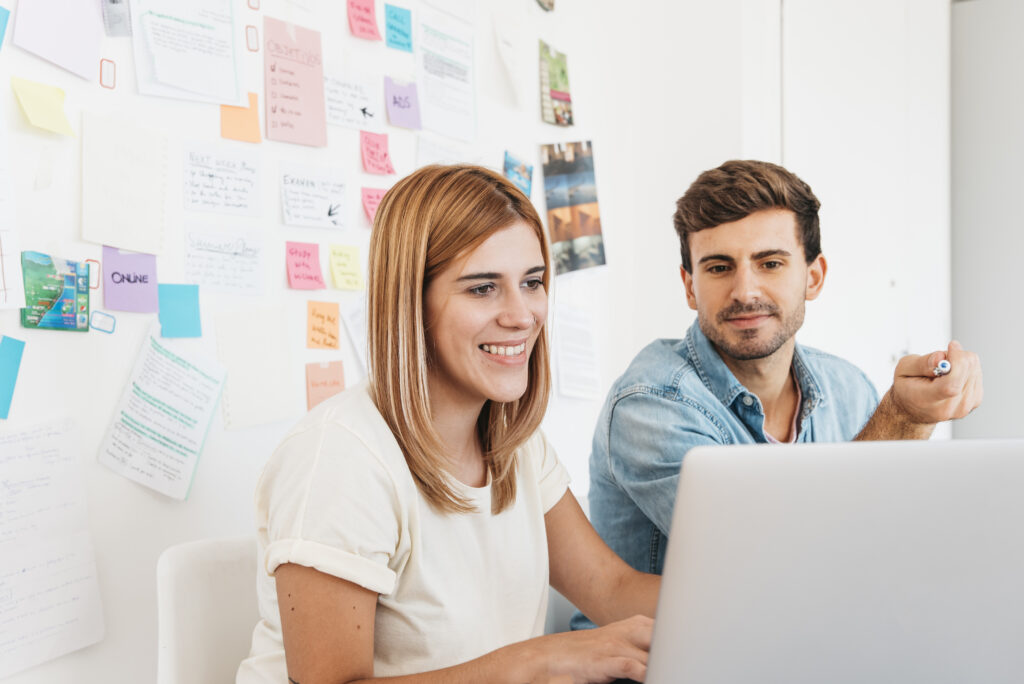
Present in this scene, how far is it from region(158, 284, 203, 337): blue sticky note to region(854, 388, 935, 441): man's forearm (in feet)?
3.32

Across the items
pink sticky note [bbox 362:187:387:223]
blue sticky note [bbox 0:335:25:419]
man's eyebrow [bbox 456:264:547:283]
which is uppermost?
pink sticky note [bbox 362:187:387:223]

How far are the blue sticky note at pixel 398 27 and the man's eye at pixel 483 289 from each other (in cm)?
90

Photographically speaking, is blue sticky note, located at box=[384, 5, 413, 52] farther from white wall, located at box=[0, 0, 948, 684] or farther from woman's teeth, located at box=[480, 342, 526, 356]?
woman's teeth, located at box=[480, 342, 526, 356]

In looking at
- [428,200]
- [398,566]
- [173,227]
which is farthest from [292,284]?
[398,566]

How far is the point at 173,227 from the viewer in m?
1.34

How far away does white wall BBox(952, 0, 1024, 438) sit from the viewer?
3582 millimetres

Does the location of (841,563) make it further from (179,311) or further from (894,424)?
(179,311)

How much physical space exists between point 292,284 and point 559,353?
92 centimetres

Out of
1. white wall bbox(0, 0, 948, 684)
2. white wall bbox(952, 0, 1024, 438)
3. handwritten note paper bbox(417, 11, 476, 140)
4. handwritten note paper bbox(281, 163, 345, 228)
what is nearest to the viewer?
white wall bbox(0, 0, 948, 684)

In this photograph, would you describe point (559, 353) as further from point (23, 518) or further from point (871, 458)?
point (871, 458)

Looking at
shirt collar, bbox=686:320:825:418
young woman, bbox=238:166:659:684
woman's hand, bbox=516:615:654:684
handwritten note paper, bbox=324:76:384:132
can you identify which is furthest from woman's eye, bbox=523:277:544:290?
handwritten note paper, bbox=324:76:384:132

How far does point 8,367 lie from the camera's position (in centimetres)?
112

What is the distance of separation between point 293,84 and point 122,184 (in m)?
0.40

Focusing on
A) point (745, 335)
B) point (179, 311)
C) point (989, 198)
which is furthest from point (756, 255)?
point (989, 198)
